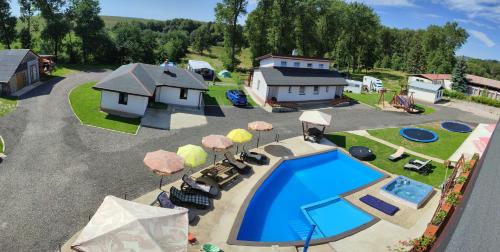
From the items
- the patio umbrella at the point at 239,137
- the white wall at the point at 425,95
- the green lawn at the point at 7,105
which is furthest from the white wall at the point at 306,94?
the green lawn at the point at 7,105

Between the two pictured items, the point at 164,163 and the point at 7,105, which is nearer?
the point at 164,163

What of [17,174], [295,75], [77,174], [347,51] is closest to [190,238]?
[77,174]

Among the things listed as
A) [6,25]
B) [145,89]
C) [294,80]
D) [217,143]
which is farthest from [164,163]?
[6,25]

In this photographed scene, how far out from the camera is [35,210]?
17.8 m

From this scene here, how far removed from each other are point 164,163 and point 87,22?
4859cm

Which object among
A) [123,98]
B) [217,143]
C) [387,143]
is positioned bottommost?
[387,143]

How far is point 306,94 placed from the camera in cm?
4681

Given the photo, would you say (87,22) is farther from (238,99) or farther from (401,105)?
(401,105)

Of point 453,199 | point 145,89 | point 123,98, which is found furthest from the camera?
point 123,98

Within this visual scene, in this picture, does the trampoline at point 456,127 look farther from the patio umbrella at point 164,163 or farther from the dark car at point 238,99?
the patio umbrella at point 164,163

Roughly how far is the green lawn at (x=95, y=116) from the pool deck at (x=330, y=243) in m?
11.6

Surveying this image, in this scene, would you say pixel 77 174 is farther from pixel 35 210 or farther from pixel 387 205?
pixel 387 205

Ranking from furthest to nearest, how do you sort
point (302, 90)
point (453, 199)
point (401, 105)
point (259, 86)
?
point (401, 105), point (259, 86), point (302, 90), point (453, 199)

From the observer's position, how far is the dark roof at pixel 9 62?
36.2m
